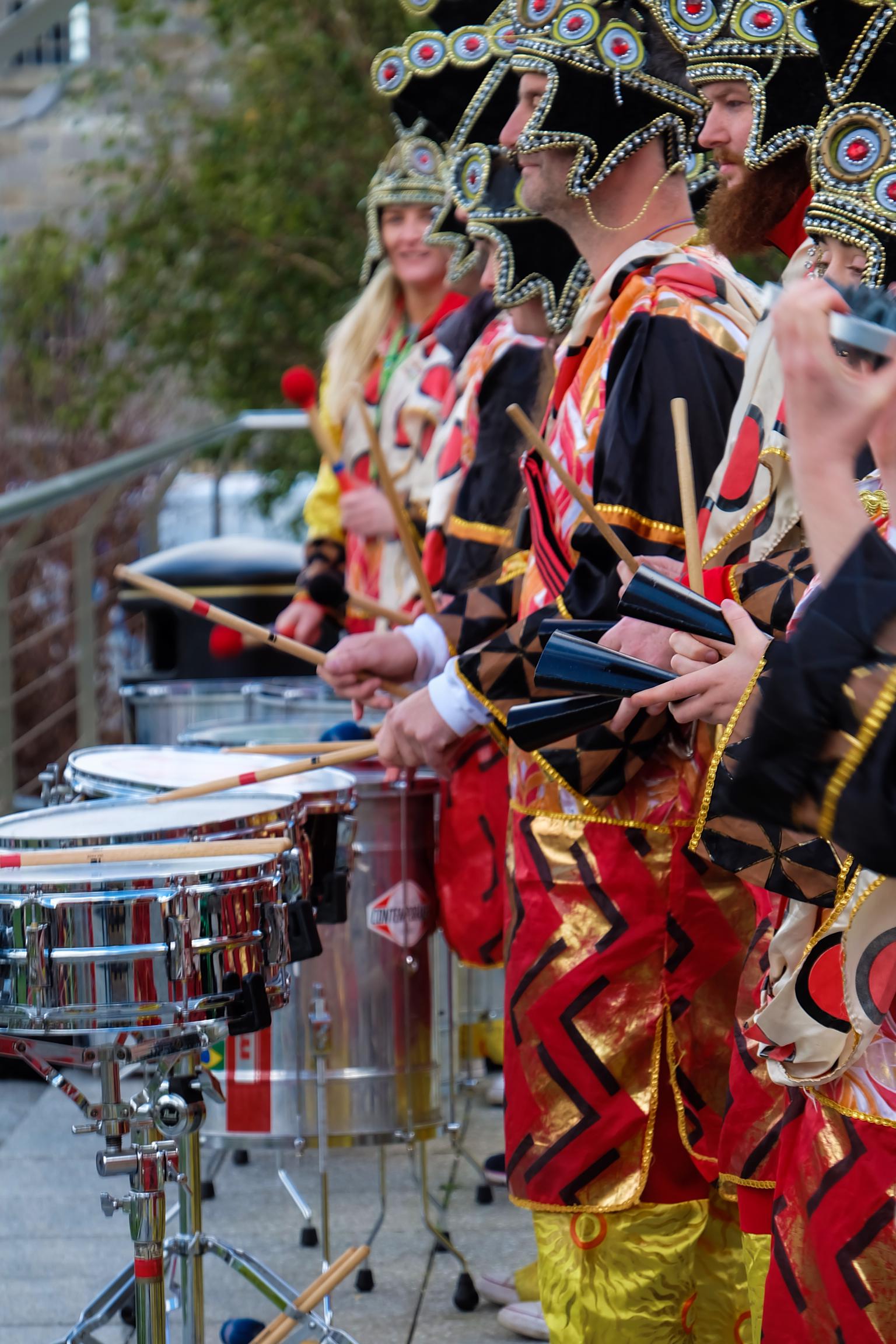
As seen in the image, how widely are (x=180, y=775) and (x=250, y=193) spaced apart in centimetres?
599

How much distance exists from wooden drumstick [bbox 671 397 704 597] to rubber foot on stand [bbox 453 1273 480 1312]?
1645 mm

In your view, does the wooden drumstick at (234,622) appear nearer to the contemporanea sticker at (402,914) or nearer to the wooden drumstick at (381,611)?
the wooden drumstick at (381,611)

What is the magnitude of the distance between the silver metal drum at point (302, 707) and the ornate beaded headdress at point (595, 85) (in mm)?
1352

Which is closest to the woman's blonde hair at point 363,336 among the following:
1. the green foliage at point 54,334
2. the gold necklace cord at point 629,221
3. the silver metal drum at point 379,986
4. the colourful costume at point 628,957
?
the silver metal drum at point 379,986

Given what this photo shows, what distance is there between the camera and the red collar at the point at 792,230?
2.32 metres

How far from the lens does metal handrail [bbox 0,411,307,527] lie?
423cm

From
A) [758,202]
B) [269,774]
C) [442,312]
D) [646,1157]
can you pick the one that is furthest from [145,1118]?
[442,312]

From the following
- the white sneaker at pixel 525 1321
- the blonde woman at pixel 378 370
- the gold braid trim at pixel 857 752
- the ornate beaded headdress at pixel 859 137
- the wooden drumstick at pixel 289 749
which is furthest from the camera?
the blonde woman at pixel 378 370

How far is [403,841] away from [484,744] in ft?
0.78

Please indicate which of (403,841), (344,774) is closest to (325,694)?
(403,841)

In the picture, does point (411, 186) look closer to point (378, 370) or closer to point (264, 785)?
point (378, 370)

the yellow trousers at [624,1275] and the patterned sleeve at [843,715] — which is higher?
the patterned sleeve at [843,715]

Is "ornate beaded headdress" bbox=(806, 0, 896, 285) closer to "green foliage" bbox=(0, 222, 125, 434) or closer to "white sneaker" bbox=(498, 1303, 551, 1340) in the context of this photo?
"white sneaker" bbox=(498, 1303, 551, 1340)

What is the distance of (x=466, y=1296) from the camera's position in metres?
3.19
